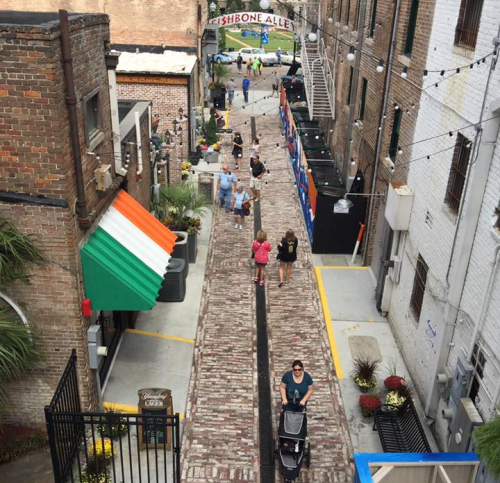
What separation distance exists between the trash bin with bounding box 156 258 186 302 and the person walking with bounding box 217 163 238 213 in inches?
211

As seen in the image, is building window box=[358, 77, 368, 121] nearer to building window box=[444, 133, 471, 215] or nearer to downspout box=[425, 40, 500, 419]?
building window box=[444, 133, 471, 215]

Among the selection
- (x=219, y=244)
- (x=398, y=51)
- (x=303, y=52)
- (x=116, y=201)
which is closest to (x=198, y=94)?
(x=303, y=52)

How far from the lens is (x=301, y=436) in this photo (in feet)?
25.7

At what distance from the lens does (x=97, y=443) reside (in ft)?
27.1

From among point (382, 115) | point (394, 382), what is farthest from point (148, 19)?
point (394, 382)

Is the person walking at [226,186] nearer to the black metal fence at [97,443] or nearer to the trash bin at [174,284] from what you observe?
the trash bin at [174,284]

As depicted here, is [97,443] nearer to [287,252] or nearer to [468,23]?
[287,252]

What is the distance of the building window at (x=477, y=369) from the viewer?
7.33 meters

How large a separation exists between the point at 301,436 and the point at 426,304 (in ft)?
11.3

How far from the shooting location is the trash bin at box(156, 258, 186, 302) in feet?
40.9

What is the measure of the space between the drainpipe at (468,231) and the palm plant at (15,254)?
601 cm

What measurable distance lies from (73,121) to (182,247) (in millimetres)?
6687

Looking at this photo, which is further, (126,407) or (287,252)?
(287,252)

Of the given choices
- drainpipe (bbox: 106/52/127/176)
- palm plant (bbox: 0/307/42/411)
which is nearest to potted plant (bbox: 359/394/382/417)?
palm plant (bbox: 0/307/42/411)
